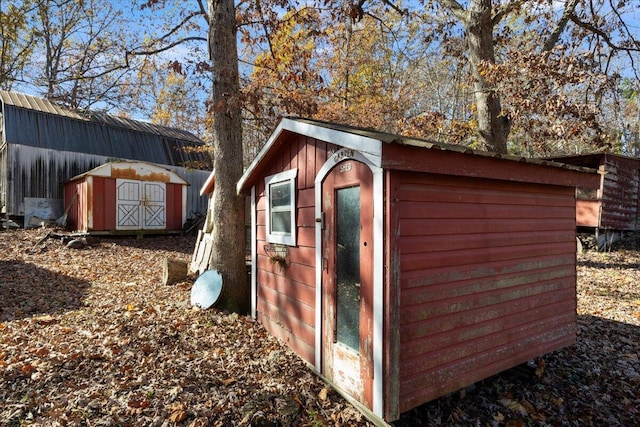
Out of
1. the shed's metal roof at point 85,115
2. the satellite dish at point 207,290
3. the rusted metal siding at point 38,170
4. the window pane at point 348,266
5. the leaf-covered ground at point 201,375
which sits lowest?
the leaf-covered ground at point 201,375

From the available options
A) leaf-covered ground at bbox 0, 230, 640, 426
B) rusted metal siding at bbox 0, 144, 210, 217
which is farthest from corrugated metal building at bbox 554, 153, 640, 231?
rusted metal siding at bbox 0, 144, 210, 217

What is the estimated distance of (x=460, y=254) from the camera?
363 cm

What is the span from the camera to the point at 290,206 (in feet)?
15.6

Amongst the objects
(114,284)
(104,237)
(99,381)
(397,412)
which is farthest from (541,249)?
(104,237)

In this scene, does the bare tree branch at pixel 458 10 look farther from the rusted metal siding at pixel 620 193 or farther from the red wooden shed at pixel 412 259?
the rusted metal siding at pixel 620 193

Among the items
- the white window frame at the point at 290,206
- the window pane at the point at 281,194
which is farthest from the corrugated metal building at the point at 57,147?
the window pane at the point at 281,194

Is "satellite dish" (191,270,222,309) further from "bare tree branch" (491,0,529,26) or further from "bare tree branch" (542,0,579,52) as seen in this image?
"bare tree branch" (542,0,579,52)

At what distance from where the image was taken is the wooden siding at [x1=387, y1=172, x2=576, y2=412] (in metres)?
3.26

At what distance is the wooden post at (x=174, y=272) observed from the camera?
7387 millimetres

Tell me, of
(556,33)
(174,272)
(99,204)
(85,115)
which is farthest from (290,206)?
(85,115)

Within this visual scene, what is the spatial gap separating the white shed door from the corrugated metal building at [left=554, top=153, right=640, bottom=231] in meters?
14.5

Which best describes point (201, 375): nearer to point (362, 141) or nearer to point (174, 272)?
point (362, 141)

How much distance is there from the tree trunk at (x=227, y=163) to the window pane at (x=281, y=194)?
124 cm

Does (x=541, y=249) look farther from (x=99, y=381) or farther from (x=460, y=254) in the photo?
(x=99, y=381)
